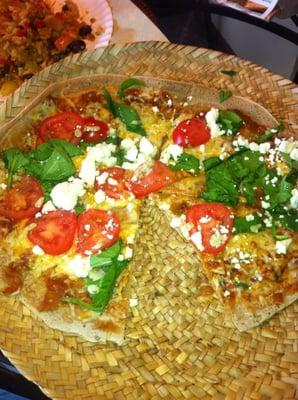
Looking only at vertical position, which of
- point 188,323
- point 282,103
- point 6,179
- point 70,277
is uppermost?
point 282,103

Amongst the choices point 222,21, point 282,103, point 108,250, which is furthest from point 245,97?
point 222,21

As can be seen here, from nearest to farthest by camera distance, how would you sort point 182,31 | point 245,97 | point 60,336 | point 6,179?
point 60,336
point 6,179
point 245,97
point 182,31

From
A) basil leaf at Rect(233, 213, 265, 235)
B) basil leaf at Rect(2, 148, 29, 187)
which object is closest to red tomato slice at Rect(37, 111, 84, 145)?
basil leaf at Rect(2, 148, 29, 187)

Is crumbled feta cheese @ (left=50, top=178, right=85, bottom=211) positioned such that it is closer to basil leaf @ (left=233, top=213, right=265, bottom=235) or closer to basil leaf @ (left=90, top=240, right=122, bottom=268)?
basil leaf @ (left=90, top=240, right=122, bottom=268)

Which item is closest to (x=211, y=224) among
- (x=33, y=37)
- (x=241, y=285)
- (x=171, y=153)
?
(x=241, y=285)

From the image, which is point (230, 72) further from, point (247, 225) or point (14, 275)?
point (14, 275)

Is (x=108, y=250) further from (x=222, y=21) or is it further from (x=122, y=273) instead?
(x=222, y=21)

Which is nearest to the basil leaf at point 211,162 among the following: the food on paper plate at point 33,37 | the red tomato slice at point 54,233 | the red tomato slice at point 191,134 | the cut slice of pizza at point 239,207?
the cut slice of pizza at point 239,207
